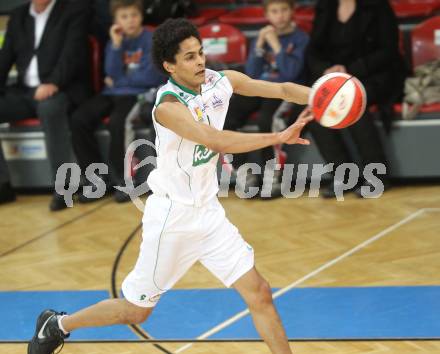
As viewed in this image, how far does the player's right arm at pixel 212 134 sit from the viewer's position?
14.3 feet

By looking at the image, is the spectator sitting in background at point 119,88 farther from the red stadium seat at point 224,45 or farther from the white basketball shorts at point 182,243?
the white basketball shorts at point 182,243

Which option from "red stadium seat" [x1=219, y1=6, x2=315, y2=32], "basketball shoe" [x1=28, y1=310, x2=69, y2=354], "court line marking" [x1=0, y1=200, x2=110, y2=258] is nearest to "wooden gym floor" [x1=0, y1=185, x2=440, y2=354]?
"court line marking" [x1=0, y1=200, x2=110, y2=258]

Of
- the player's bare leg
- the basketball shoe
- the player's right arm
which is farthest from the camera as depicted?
the basketball shoe

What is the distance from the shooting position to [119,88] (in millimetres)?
9672

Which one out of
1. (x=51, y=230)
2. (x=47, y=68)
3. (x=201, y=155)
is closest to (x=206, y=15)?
(x=47, y=68)

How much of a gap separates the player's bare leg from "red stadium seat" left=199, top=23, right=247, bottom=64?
211 inches

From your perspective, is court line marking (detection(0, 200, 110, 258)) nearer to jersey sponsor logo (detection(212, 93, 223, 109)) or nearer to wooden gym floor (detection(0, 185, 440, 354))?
wooden gym floor (detection(0, 185, 440, 354))

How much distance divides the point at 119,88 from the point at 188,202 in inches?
193

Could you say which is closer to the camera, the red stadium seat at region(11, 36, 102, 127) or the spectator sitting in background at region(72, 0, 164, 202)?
the spectator sitting in background at region(72, 0, 164, 202)

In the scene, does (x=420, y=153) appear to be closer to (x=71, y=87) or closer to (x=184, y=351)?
(x=71, y=87)

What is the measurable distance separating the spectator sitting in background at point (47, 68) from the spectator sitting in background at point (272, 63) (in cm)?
175

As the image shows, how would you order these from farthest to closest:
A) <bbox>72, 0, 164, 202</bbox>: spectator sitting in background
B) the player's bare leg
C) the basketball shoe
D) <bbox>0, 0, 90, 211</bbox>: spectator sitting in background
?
<bbox>0, 0, 90, 211</bbox>: spectator sitting in background → <bbox>72, 0, 164, 202</bbox>: spectator sitting in background → the basketball shoe → the player's bare leg

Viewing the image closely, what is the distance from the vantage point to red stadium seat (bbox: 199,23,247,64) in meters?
9.90

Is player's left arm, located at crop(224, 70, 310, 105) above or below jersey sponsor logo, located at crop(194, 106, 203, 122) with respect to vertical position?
above
